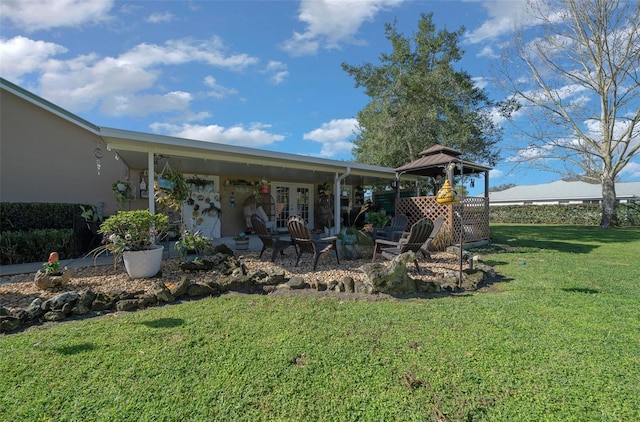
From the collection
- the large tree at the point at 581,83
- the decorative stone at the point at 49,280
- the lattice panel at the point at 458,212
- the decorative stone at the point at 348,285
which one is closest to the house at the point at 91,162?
the lattice panel at the point at 458,212

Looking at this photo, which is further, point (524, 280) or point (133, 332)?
point (524, 280)

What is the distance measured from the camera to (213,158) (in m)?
6.93

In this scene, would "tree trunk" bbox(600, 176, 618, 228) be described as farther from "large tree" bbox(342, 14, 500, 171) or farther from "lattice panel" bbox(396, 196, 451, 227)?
"lattice panel" bbox(396, 196, 451, 227)

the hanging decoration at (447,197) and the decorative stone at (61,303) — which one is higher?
the hanging decoration at (447,197)

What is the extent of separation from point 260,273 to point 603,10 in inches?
851

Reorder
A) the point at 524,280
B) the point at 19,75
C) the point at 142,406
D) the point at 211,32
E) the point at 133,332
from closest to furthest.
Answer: the point at 142,406 → the point at 133,332 → the point at 524,280 → the point at 211,32 → the point at 19,75

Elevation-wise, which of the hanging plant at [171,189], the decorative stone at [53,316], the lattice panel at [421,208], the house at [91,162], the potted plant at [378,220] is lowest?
the decorative stone at [53,316]

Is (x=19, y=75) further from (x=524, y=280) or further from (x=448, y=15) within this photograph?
(x=448, y=15)

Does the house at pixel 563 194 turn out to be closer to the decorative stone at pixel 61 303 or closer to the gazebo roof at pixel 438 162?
the gazebo roof at pixel 438 162

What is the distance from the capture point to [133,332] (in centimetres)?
285

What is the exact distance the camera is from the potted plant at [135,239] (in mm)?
4570

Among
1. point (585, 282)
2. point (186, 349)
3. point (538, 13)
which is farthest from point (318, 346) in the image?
point (538, 13)

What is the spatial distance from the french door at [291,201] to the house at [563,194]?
27.8 metres

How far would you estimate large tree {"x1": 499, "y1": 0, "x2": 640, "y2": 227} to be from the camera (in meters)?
15.1
